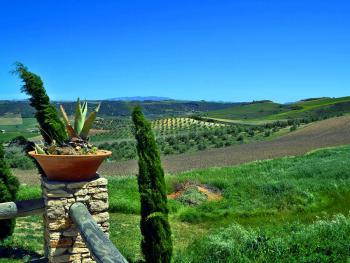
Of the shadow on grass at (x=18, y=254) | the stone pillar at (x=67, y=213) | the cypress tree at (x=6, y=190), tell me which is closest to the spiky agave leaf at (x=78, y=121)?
the stone pillar at (x=67, y=213)

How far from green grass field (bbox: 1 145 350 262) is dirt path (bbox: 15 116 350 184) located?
5.07 meters

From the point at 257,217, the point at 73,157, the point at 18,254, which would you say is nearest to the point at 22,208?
the point at 73,157

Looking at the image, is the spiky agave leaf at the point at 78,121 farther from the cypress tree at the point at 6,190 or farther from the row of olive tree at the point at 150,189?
the cypress tree at the point at 6,190

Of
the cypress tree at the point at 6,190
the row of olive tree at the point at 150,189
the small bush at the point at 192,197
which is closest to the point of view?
the row of olive tree at the point at 150,189

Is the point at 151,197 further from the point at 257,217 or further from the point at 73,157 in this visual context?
the point at 257,217

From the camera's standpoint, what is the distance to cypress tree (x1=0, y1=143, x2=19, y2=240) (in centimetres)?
920

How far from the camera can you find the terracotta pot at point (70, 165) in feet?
16.9

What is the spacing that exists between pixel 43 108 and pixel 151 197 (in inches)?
99.1

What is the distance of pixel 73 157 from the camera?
5109mm

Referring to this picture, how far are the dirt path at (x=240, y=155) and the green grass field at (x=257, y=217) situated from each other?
5067 millimetres

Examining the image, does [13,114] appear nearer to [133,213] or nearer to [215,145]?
[215,145]

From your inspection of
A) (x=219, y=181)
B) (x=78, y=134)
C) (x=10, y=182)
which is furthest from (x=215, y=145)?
(x=78, y=134)

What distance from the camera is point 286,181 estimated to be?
18.2 metres

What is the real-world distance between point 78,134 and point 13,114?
98.1 m
